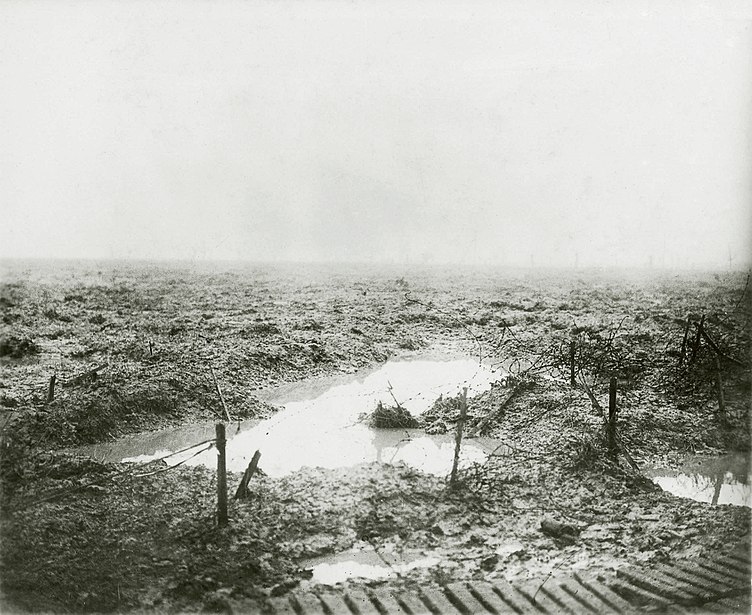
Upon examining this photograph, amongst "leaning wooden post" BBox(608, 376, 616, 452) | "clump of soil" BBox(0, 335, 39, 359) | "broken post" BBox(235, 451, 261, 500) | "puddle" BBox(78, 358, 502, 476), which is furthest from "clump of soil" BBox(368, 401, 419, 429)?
"clump of soil" BBox(0, 335, 39, 359)

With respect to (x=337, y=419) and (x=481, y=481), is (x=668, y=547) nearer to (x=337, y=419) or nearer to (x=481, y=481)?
(x=481, y=481)

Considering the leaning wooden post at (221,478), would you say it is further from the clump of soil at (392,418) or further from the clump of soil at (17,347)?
the clump of soil at (17,347)

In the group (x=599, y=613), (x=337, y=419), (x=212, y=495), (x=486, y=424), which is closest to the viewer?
(x=599, y=613)

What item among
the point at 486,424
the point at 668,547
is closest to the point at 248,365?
the point at 486,424

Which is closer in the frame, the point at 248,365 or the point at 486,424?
the point at 486,424

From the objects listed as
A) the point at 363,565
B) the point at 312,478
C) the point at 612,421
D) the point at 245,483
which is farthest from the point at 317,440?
the point at 612,421
